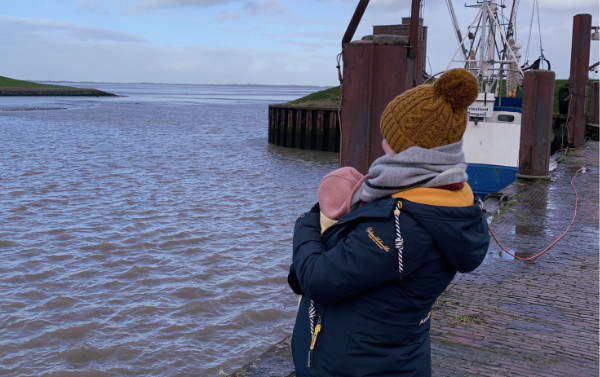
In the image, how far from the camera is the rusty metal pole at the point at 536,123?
10.9 metres

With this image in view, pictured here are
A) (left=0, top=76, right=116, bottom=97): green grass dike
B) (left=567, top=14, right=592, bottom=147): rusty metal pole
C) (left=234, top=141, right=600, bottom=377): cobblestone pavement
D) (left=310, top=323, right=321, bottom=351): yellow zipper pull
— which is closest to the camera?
(left=310, top=323, right=321, bottom=351): yellow zipper pull

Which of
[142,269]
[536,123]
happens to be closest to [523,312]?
[142,269]

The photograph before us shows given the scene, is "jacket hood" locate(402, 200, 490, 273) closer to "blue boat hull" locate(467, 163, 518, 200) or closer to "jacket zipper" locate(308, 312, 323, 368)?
"jacket zipper" locate(308, 312, 323, 368)

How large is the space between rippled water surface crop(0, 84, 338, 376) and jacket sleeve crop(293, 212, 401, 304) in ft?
15.1

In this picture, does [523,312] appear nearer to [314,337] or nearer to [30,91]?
[314,337]

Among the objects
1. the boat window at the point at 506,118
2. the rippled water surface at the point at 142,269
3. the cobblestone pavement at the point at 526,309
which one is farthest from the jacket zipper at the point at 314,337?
the boat window at the point at 506,118

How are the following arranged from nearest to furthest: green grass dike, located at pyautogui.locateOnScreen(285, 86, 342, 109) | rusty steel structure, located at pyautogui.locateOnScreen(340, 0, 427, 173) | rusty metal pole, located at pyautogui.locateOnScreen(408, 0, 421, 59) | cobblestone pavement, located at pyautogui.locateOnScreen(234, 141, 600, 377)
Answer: cobblestone pavement, located at pyautogui.locateOnScreen(234, 141, 600, 377), rusty metal pole, located at pyautogui.locateOnScreen(408, 0, 421, 59), rusty steel structure, located at pyautogui.locateOnScreen(340, 0, 427, 173), green grass dike, located at pyautogui.locateOnScreen(285, 86, 342, 109)

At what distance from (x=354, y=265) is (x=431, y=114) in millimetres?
514

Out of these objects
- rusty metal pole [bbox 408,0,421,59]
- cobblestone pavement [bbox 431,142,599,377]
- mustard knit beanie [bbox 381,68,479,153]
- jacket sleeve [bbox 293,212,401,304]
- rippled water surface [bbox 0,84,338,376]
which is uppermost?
rusty metal pole [bbox 408,0,421,59]

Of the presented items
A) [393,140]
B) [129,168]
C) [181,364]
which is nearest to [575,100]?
[129,168]

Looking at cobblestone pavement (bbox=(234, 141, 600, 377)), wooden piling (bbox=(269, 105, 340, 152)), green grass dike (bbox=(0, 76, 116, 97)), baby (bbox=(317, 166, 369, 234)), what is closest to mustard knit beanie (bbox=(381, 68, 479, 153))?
baby (bbox=(317, 166, 369, 234))

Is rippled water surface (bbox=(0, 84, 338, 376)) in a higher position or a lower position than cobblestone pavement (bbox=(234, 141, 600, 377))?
lower

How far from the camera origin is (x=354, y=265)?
1.89 m

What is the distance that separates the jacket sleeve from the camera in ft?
6.17
